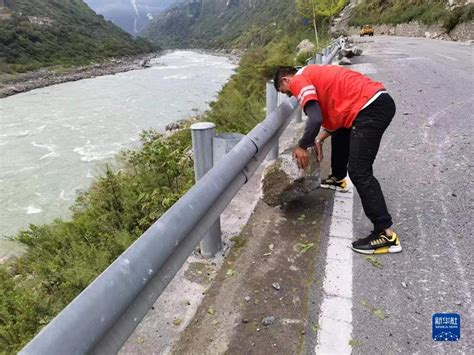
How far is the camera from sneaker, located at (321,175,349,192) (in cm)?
348

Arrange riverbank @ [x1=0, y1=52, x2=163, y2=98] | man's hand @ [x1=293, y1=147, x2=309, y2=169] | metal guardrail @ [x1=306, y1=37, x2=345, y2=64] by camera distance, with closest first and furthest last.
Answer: man's hand @ [x1=293, y1=147, x2=309, y2=169], metal guardrail @ [x1=306, y1=37, x2=345, y2=64], riverbank @ [x1=0, y1=52, x2=163, y2=98]

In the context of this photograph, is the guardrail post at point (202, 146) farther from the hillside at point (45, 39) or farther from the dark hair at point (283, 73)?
the hillside at point (45, 39)

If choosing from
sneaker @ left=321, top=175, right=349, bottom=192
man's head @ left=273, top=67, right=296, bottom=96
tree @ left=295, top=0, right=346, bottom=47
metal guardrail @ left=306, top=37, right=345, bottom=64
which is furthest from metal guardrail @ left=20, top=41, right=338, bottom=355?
tree @ left=295, top=0, right=346, bottom=47

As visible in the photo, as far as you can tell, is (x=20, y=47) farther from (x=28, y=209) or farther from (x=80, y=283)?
(x=80, y=283)

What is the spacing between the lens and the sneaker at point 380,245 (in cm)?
249

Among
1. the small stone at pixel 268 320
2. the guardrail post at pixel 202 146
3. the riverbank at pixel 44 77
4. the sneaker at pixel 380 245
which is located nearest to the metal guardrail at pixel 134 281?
the guardrail post at pixel 202 146

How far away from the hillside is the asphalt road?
2155 inches

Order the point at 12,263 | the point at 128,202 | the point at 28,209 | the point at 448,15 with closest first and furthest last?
the point at 128,202 → the point at 12,263 → the point at 28,209 → the point at 448,15

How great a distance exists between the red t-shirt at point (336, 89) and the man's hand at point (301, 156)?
35 cm

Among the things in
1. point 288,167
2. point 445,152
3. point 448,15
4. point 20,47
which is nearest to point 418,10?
point 448,15

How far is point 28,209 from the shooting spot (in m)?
9.23

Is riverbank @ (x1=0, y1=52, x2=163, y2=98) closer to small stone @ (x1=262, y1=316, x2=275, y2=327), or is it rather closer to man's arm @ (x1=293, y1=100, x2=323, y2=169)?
man's arm @ (x1=293, y1=100, x2=323, y2=169)

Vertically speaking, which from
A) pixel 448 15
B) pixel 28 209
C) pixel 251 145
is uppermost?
pixel 448 15

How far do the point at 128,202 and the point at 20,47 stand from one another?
A: 6696 centimetres
